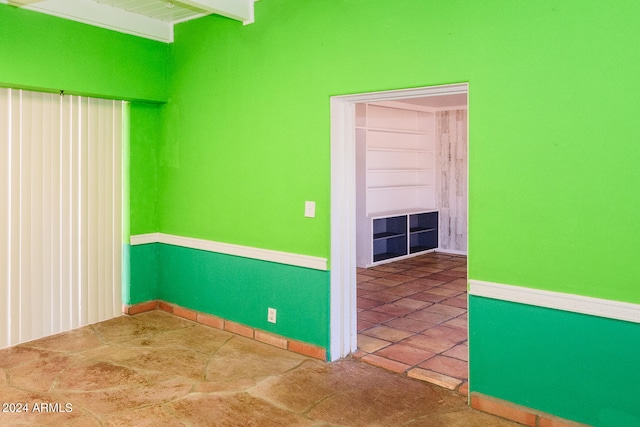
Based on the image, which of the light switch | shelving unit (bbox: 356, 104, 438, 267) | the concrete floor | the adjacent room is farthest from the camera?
shelving unit (bbox: 356, 104, 438, 267)

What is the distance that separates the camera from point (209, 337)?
431cm

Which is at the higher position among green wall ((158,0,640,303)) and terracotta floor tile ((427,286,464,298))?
green wall ((158,0,640,303))

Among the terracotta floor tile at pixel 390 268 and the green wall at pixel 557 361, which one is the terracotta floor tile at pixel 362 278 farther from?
the green wall at pixel 557 361

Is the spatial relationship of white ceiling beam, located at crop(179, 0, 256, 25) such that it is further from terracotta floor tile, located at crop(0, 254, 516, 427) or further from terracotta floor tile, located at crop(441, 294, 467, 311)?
terracotta floor tile, located at crop(441, 294, 467, 311)

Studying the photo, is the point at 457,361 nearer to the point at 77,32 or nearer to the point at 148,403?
the point at 148,403

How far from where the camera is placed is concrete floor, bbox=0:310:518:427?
116 inches

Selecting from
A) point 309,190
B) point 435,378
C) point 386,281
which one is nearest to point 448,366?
point 435,378

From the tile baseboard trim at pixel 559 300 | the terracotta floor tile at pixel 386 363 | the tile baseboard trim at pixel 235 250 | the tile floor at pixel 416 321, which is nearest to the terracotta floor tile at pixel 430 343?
the tile floor at pixel 416 321

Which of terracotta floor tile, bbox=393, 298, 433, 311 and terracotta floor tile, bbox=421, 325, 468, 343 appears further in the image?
terracotta floor tile, bbox=393, 298, 433, 311

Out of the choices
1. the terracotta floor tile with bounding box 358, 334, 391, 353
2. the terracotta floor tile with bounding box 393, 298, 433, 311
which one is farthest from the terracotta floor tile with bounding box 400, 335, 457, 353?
the terracotta floor tile with bounding box 393, 298, 433, 311

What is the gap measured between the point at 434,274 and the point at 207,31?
4023 mm

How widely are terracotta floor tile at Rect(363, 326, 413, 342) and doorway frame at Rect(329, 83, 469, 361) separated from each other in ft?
1.41

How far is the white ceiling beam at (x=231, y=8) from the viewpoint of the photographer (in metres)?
3.70

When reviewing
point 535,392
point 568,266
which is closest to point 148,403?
point 535,392
